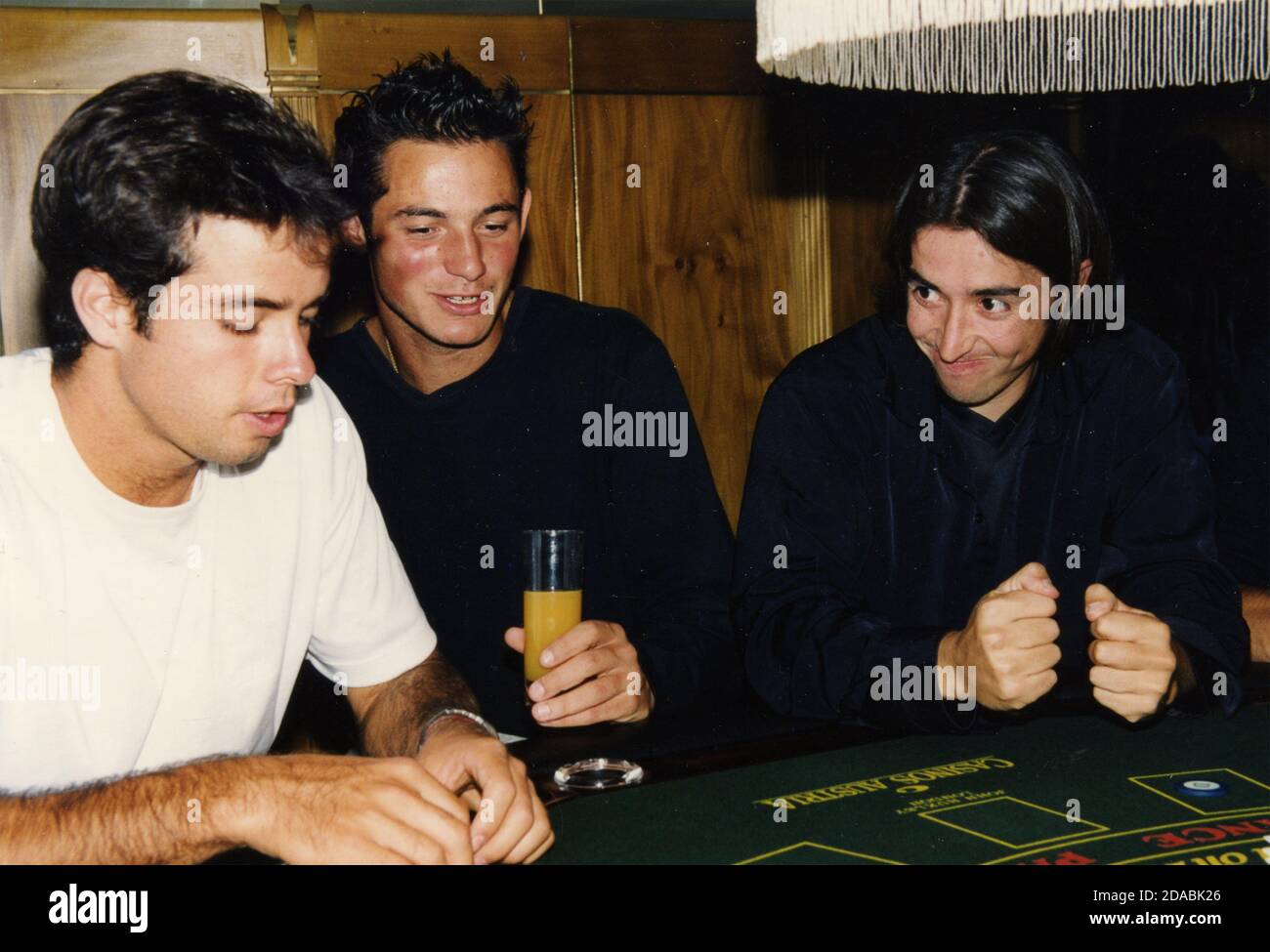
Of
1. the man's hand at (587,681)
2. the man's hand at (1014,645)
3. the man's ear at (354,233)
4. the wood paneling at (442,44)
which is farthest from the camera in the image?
the wood paneling at (442,44)

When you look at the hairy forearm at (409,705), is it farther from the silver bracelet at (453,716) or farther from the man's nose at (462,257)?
the man's nose at (462,257)

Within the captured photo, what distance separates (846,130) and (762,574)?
213 centimetres

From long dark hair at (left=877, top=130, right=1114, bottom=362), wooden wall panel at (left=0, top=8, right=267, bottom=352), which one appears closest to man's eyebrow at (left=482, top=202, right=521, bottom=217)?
long dark hair at (left=877, top=130, right=1114, bottom=362)

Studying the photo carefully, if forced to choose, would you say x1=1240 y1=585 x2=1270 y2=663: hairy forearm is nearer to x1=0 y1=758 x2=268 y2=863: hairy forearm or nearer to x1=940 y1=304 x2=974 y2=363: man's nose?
x1=940 y1=304 x2=974 y2=363: man's nose

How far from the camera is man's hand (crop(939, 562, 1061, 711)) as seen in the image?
1.70 metres

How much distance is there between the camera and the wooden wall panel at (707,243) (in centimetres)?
361

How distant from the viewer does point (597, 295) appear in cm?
362

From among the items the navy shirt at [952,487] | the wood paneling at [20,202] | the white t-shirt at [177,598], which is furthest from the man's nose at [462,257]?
the wood paneling at [20,202]

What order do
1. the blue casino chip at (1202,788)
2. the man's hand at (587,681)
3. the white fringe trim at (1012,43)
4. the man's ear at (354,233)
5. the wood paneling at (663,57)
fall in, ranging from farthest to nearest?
the wood paneling at (663,57) < the man's ear at (354,233) < the man's hand at (587,681) < the blue casino chip at (1202,788) < the white fringe trim at (1012,43)

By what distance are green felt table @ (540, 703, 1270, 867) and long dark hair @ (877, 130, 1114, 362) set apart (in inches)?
34.5

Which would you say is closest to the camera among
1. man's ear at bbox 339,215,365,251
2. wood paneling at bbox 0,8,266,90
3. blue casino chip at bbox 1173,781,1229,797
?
blue casino chip at bbox 1173,781,1229,797

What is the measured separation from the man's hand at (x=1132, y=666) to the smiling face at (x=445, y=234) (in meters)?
1.26
